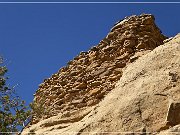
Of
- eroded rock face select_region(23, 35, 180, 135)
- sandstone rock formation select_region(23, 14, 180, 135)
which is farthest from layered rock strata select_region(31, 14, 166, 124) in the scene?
eroded rock face select_region(23, 35, 180, 135)

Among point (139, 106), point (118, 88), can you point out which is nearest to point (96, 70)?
point (118, 88)

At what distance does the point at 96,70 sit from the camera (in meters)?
20.5

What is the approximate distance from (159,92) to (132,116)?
1.40m

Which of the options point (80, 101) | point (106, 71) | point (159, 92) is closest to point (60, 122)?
point (80, 101)

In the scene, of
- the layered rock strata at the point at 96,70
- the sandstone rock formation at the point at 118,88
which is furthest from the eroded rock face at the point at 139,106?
the layered rock strata at the point at 96,70

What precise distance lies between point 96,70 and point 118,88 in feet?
11.5

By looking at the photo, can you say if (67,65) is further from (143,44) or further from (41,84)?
(143,44)

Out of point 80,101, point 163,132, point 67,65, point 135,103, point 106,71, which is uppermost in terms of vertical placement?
point 67,65

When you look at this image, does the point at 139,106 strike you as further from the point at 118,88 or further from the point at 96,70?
the point at 96,70

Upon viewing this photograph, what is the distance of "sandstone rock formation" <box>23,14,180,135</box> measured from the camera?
47.9 ft

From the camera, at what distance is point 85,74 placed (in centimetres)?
2105

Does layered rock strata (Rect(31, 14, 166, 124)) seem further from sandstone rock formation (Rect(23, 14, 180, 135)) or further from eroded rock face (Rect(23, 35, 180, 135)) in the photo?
eroded rock face (Rect(23, 35, 180, 135))

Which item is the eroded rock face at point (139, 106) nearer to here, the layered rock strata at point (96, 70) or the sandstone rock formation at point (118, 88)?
the sandstone rock formation at point (118, 88)

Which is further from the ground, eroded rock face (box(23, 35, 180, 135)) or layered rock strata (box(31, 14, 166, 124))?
layered rock strata (box(31, 14, 166, 124))
